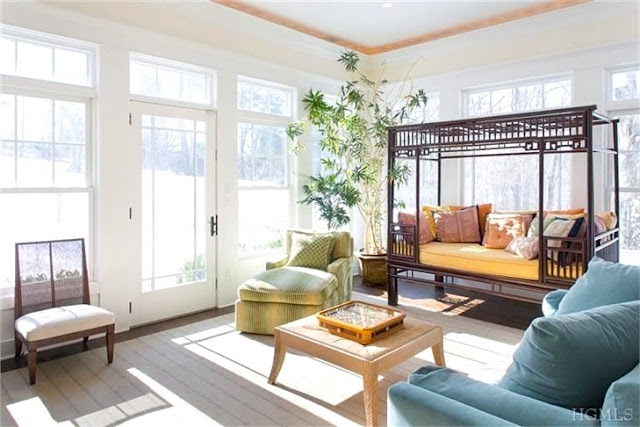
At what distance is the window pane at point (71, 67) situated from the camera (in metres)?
3.68

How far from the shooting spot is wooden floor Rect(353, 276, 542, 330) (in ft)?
14.7

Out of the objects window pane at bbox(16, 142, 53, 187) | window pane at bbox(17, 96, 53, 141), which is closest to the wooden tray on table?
window pane at bbox(16, 142, 53, 187)

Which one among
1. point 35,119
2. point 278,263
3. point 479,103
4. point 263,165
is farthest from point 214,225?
point 479,103

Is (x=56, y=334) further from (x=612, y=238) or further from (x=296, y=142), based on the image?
(x=612, y=238)

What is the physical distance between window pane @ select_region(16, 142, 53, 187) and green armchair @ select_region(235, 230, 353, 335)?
1826 mm

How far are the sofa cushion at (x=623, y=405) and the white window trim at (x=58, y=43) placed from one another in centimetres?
408

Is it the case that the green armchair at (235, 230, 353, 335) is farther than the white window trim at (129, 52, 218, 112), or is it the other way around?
the white window trim at (129, 52, 218, 112)

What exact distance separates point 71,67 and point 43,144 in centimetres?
70

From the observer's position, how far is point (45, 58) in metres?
3.62

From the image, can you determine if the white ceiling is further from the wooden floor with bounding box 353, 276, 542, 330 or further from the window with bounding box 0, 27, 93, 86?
the wooden floor with bounding box 353, 276, 542, 330

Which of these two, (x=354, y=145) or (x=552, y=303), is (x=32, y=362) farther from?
(x=354, y=145)

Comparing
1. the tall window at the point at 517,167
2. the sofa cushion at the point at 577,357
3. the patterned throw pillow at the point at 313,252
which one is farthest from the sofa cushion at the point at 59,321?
the tall window at the point at 517,167

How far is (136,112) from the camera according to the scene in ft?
13.5

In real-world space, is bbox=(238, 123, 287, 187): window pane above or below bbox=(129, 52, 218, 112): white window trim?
below
